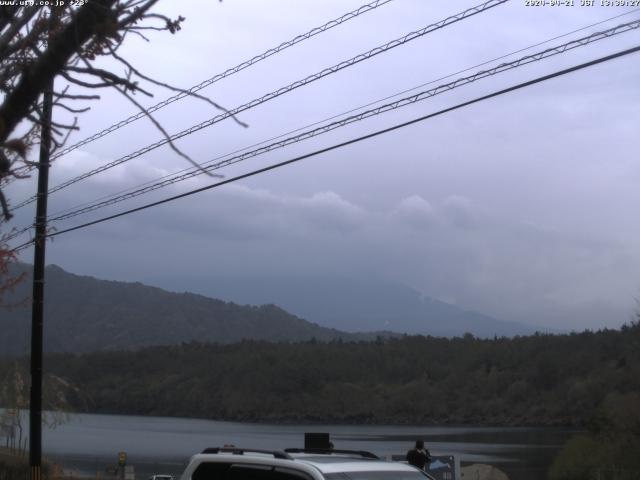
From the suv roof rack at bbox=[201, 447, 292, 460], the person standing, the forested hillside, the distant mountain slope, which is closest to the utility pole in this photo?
the person standing

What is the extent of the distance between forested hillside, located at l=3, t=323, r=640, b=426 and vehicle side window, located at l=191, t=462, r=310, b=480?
175ft

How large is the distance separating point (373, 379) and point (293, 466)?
86247mm

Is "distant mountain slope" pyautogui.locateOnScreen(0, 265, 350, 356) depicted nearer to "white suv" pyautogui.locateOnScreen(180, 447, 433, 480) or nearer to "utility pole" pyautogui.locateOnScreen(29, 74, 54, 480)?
"utility pole" pyautogui.locateOnScreen(29, 74, 54, 480)

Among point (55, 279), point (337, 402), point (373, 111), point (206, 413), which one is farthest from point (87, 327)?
point (373, 111)

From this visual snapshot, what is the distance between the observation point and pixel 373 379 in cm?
9344

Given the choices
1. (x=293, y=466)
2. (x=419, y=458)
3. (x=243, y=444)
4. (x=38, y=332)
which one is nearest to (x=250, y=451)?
(x=293, y=466)

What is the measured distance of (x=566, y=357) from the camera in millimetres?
75500

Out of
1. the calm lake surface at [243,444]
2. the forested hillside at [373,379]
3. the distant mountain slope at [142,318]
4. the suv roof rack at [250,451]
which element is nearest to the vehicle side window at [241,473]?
the suv roof rack at [250,451]

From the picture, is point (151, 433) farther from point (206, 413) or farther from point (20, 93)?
point (20, 93)

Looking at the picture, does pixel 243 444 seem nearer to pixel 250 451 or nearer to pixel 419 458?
pixel 419 458

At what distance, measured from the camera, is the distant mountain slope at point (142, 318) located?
156m

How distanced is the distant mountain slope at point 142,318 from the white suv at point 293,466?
137 meters

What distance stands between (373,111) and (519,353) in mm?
71698

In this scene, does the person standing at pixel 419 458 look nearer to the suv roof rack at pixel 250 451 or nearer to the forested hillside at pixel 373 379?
the suv roof rack at pixel 250 451
